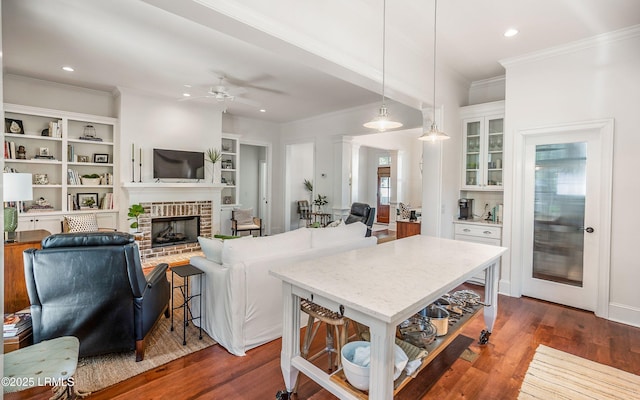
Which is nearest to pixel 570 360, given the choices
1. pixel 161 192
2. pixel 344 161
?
pixel 344 161

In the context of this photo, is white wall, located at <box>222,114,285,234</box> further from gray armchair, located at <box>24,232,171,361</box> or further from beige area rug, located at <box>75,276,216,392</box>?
gray armchair, located at <box>24,232,171,361</box>

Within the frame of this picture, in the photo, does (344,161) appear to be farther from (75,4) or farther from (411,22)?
(75,4)

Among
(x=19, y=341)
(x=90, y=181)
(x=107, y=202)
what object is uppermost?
(x=90, y=181)

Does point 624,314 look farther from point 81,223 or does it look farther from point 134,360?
point 81,223

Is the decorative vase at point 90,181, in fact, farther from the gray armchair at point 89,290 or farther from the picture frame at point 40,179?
the gray armchair at point 89,290

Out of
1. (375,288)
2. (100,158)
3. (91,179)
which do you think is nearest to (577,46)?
(375,288)

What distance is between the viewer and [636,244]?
3.22 m

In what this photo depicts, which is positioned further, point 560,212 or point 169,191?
point 169,191

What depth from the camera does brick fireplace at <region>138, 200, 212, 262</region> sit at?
18.6ft

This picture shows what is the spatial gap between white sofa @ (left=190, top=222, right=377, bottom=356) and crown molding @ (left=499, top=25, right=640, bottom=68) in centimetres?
345

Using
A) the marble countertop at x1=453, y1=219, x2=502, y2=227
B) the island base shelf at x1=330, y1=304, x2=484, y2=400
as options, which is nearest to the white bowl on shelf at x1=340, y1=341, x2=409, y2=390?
the island base shelf at x1=330, y1=304, x2=484, y2=400

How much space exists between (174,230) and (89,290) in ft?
14.6

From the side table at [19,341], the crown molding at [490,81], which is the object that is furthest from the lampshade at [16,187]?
the crown molding at [490,81]

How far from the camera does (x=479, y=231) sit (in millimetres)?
4398
